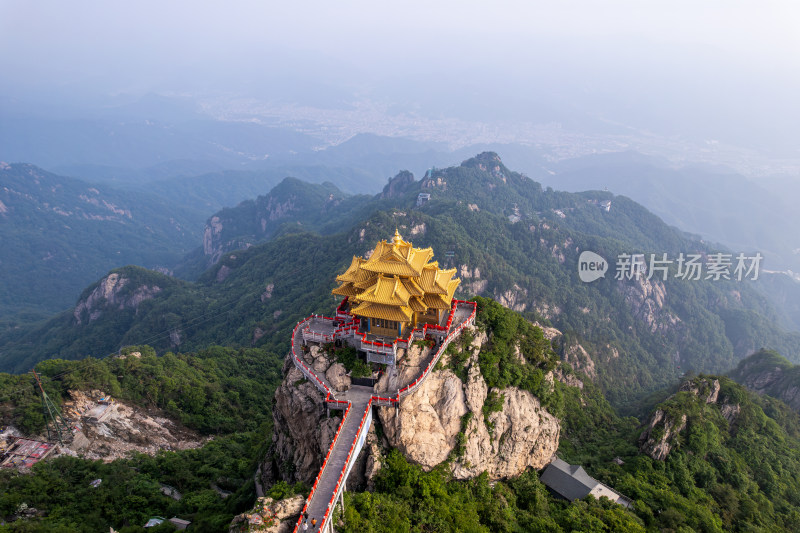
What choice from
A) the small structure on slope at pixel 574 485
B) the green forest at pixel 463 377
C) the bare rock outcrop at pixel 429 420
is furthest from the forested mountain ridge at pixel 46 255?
the small structure on slope at pixel 574 485

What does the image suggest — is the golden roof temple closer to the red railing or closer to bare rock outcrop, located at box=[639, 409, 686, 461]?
the red railing

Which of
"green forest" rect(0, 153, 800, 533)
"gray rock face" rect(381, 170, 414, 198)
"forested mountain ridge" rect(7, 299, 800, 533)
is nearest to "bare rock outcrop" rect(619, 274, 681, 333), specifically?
"green forest" rect(0, 153, 800, 533)

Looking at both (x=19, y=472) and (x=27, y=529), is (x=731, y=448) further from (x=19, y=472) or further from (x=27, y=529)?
(x=19, y=472)

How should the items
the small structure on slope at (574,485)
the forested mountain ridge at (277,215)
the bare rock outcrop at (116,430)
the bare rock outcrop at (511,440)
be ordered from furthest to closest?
the forested mountain ridge at (277,215), the bare rock outcrop at (116,430), the small structure on slope at (574,485), the bare rock outcrop at (511,440)

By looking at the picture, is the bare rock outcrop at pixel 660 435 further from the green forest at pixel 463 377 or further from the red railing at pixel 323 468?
the red railing at pixel 323 468

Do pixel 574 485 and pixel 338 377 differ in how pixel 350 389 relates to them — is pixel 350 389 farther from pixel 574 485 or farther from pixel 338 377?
pixel 574 485

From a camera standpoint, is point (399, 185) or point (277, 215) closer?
point (399, 185)

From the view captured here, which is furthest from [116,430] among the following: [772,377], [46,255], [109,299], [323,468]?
[46,255]
